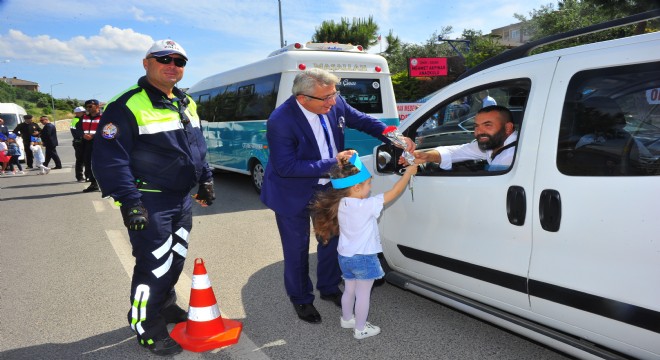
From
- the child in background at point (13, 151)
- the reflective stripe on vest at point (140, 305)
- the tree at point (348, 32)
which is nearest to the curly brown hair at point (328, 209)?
the reflective stripe on vest at point (140, 305)

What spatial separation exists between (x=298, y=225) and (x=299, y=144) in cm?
58

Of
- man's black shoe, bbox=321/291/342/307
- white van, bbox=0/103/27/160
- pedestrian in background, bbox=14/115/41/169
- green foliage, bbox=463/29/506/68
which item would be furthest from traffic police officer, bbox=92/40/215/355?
green foliage, bbox=463/29/506/68

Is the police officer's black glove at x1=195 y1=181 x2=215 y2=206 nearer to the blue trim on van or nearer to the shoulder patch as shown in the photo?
the shoulder patch

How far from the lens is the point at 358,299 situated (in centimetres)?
306

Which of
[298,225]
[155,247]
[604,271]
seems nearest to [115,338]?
[155,247]

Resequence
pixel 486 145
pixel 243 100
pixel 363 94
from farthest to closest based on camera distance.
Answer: pixel 243 100 < pixel 363 94 < pixel 486 145

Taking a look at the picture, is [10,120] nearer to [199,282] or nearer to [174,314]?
[174,314]

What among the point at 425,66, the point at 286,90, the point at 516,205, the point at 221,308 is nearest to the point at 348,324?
the point at 221,308

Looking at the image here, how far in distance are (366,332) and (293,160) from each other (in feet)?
A: 4.08

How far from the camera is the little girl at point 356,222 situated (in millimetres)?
2875

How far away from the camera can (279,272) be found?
4.53m

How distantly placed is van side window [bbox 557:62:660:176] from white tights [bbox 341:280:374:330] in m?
1.39

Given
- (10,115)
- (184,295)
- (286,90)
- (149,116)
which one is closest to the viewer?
(149,116)

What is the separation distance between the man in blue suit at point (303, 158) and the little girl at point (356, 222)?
143mm
